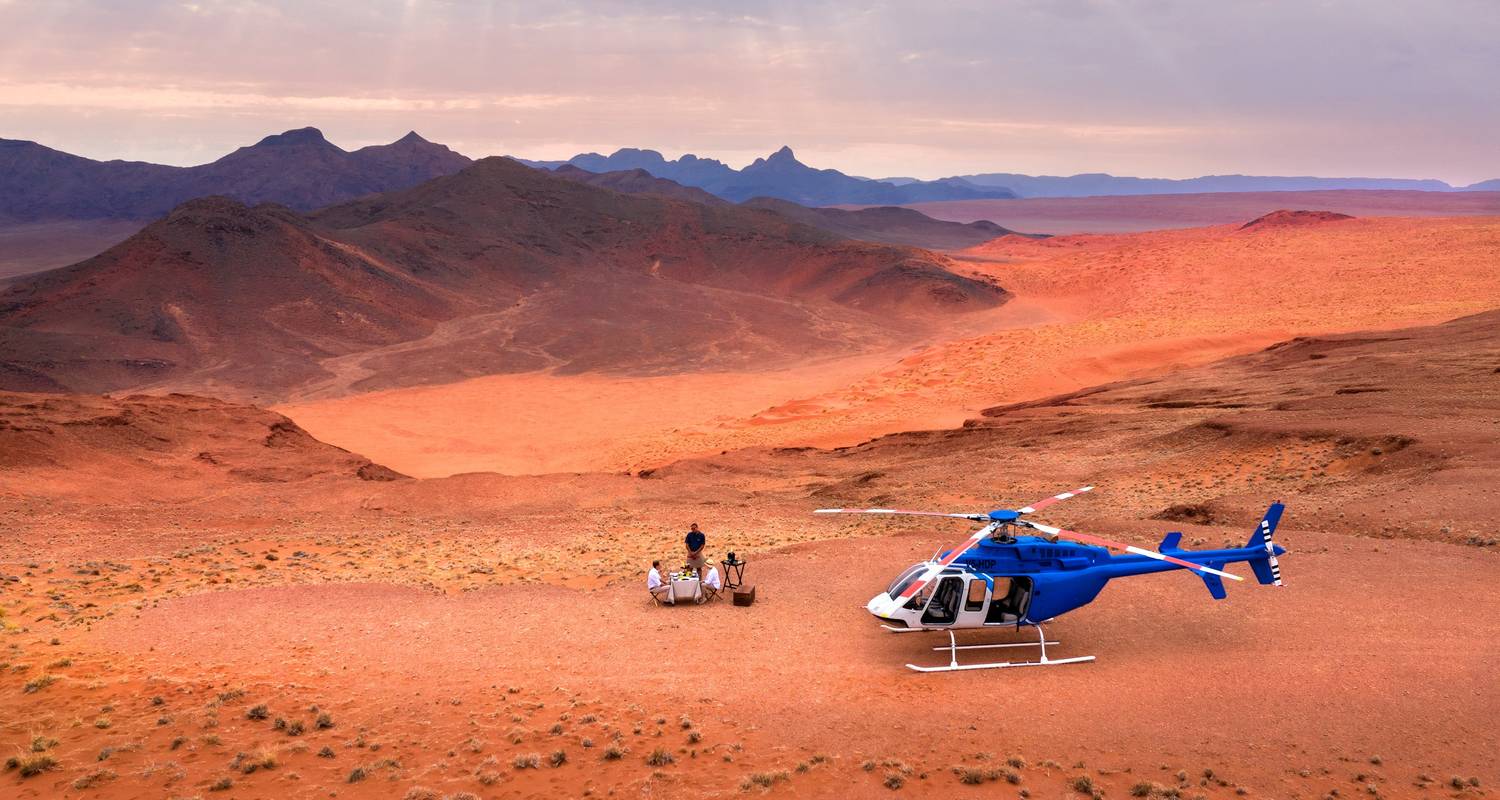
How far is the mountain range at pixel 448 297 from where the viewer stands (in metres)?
58.2

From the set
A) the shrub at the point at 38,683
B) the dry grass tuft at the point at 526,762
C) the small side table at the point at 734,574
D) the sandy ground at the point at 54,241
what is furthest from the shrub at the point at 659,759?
the sandy ground at the point at 54,241

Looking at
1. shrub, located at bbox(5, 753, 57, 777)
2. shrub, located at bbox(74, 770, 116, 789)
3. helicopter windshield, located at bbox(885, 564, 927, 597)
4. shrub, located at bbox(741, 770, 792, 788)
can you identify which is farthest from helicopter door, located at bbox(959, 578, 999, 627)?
shrub, located at bbox(5, 753, 57, 777)

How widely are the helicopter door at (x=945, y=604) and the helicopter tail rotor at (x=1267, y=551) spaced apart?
15.0 feet

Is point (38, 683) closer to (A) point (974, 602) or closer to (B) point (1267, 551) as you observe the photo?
(A) point (974, 602)

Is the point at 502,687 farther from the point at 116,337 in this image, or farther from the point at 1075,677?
the point at 116,337

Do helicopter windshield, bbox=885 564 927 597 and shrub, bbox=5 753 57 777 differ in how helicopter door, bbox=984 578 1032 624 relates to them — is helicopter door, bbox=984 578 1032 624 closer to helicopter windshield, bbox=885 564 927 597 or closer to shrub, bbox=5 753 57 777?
helicopter windshield, bbox=885 564 927 597

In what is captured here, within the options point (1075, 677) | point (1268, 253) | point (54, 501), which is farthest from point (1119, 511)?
point (1268, 253)

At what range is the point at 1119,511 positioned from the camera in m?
22.4

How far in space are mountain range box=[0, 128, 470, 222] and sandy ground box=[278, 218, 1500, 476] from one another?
406 feet

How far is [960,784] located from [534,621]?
27.0 ft

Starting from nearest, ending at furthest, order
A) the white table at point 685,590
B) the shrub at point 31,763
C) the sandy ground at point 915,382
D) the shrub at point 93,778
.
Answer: the shrub at point 93,778, the shrub at point 31,763, the white table at point 685,590, the sandy ground at point 915,382

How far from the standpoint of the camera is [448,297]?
3066 inches

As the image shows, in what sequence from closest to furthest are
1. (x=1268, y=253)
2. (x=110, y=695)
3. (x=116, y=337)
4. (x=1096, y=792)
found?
(x=1096, y=792), (x=110, y=695), (x=116, y=337), (x=1268, y=253)

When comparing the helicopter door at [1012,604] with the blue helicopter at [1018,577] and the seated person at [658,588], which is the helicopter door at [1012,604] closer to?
the blue helicopter at [1018,577]
